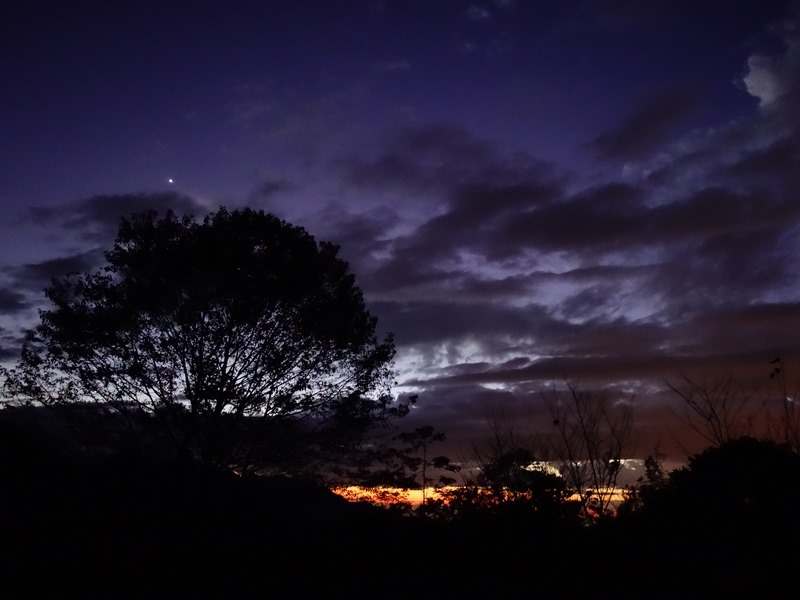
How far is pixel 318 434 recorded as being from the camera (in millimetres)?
16250

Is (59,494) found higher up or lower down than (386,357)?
Result: lower down

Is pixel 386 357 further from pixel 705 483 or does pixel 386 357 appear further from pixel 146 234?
pixel 705 483

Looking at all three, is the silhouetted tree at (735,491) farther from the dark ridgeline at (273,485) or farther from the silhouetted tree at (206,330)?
the silhouetted tree at (206,330)

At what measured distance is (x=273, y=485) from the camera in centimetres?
1645

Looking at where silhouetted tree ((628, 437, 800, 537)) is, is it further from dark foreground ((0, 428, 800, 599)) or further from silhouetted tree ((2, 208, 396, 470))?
silhouetted tree ((2, 208, 396, 470))

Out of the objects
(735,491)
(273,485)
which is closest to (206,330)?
(273,485)

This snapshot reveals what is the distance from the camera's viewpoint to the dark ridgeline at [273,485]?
6652 mm

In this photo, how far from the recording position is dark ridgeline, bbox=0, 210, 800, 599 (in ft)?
21.8

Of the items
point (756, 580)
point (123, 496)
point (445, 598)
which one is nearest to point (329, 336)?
point (123, 496)

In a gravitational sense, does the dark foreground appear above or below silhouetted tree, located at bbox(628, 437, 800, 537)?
below

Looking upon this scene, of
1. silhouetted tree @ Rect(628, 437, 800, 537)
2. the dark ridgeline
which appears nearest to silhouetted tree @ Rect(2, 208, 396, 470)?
the dark ridgeline

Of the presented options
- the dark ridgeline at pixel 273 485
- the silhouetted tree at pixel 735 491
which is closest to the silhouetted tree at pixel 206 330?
the dark ridgeline at pixel 273 485

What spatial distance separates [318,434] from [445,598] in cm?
1062

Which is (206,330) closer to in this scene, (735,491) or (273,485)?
(273,485)
